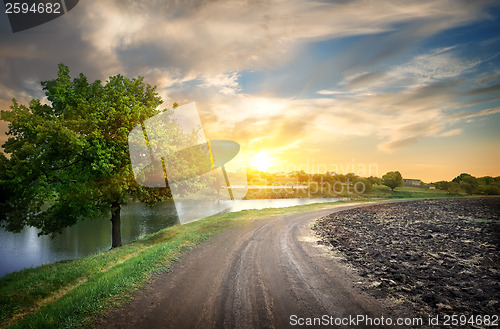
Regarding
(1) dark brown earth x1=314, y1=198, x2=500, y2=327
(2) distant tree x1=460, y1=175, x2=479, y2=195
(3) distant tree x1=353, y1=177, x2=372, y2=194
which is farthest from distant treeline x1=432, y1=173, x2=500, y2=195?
(1) dark brown earth x1=314, y1=198, x2=500, y2=327

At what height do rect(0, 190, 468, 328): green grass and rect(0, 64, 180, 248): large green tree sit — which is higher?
rect(0, 64, 180, 248): large green tree

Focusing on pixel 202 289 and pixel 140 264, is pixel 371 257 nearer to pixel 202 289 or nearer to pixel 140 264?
pixel 202 289

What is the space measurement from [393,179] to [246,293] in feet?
341

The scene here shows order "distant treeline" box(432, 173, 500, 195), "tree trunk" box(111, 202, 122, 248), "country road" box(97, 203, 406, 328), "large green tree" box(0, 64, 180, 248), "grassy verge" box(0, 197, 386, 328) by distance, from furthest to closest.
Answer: "distant treeline" box(432, 173, 500, 195) → "tree trunk" box(111, 202, 122, 248) → "large green tree" box(0, 64, 180, 248) → "grassy verge" box(0, 197, 386, 328) → "country road" box(97, 203, 406, 328)

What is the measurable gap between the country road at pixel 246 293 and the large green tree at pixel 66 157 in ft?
32.4

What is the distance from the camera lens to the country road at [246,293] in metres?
5.86

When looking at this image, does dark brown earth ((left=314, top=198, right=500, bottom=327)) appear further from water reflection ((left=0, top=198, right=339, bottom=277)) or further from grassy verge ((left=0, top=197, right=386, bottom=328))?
water reflection ((left=0, top=198, right=339, bottom=277))

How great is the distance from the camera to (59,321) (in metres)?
5.98

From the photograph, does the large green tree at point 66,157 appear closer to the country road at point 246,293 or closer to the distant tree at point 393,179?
the country road at point 246,293

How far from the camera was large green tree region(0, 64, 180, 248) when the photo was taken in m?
14.7

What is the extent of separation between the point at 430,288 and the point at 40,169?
23275 millimetres

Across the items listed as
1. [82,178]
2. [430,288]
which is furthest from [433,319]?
[82,178]

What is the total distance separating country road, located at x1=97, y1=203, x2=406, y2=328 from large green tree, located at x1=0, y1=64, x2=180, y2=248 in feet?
32.4

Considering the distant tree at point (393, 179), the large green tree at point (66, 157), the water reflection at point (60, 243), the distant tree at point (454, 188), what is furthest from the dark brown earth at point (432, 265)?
the distant tree at point (454, 188)
